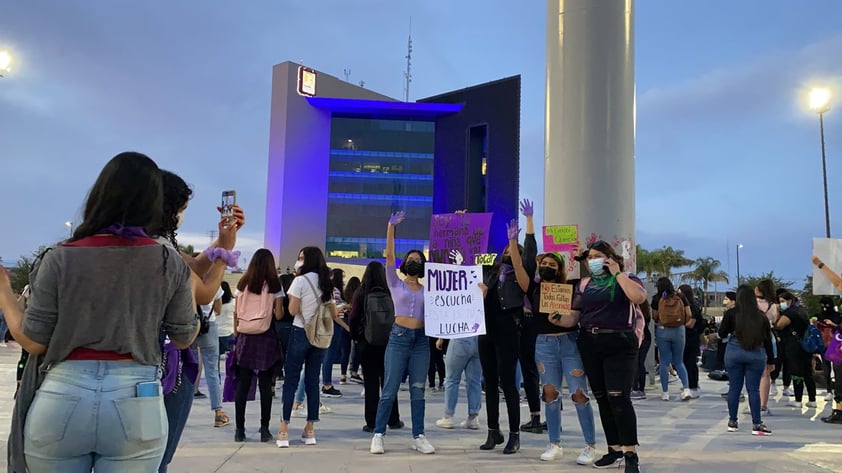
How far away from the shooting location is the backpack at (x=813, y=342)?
9.41 meters

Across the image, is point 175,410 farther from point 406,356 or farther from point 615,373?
point 615,373

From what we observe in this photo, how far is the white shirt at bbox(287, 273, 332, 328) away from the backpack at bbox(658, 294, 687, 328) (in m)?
6.11

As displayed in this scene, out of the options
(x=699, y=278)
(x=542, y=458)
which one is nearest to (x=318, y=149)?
(x=699, y=278)

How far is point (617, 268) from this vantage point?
524 centimetres

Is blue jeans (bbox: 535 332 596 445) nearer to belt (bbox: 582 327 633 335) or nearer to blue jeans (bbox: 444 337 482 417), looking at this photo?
belt (bbox: 582 327 633 335)

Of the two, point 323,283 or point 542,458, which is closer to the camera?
point 542,458

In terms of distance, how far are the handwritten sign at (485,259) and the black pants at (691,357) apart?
227 inches

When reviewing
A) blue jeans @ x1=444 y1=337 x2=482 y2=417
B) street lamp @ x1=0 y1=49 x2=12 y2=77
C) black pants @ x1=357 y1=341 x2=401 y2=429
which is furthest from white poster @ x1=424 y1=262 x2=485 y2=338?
street lamp @ x1=0 y1=49 x2=12 y2=77

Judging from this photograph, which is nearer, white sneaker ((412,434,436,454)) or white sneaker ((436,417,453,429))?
white sneaker ((412,434,436,454))

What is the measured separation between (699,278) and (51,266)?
6676 cm

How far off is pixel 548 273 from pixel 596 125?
5.50m

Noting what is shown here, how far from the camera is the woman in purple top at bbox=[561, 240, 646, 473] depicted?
16.7 feet

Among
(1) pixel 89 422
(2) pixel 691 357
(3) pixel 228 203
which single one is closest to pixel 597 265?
(3) pixel 228 203

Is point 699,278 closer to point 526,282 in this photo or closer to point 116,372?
point 526,282
